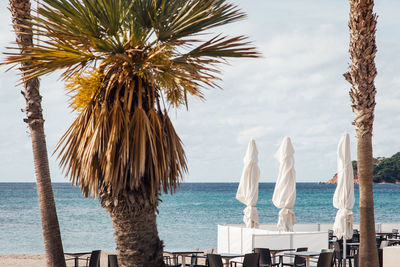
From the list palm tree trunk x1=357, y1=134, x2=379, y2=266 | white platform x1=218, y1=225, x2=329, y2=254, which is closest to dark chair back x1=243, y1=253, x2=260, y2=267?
palm tree trunk x1=357, y1=134, x2=379, y2=266

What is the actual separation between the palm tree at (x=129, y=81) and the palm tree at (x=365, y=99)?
2.95 meters

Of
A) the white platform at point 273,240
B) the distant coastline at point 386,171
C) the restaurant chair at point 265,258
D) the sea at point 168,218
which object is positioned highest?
the distant coastline at point 386,171

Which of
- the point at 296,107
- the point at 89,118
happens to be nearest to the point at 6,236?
the point at 89,118

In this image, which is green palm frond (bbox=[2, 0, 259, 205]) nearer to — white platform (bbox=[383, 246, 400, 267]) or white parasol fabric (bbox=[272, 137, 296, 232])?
white platform (bbox=[383, 246, 400, 267])

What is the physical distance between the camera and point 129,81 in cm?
567

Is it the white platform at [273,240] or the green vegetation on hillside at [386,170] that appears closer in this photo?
the white platform at [273,240]

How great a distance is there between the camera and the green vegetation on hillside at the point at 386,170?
8612 centimetres

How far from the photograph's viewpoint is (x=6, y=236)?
3225cm

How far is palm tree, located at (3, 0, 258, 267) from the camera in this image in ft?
17.6

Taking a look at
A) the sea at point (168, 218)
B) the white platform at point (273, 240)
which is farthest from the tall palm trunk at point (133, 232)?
the sea at point (168, 218)

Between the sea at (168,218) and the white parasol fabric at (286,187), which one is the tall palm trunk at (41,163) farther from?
the sea at (168,218)

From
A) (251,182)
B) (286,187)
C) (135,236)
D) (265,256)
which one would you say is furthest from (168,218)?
(135,236)

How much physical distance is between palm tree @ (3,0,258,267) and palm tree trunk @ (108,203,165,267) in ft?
0.04

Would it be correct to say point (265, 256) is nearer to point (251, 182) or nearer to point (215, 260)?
point (215, 260)
